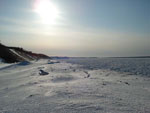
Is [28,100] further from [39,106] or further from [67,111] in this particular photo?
[67,111]

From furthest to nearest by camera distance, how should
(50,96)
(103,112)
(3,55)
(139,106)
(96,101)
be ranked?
(3,55)
(50,96)
(96,101)
(139,106)
(103,112)

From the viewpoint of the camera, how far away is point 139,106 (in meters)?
2.91

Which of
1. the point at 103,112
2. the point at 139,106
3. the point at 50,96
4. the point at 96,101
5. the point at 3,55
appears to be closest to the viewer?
the point at 103,112

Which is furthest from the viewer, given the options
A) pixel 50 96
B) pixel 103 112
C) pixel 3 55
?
pixel 3 55

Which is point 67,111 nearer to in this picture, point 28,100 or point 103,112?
point 103,112

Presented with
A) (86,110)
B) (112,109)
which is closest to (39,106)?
(86,110)

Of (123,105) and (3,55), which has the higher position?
(3,55)

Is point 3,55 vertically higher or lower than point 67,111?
higher

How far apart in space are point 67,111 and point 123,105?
150 cm

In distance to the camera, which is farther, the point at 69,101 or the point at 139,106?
the point at 69,101


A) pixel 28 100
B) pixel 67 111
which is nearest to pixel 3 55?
pixel 28 100

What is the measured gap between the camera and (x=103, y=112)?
2545 millimetres

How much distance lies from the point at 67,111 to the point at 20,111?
1.15m

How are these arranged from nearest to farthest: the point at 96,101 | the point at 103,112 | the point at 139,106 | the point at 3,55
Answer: the point at 103,112 < the point at 139,106 < the point at 96,101 < the point at 3,55
